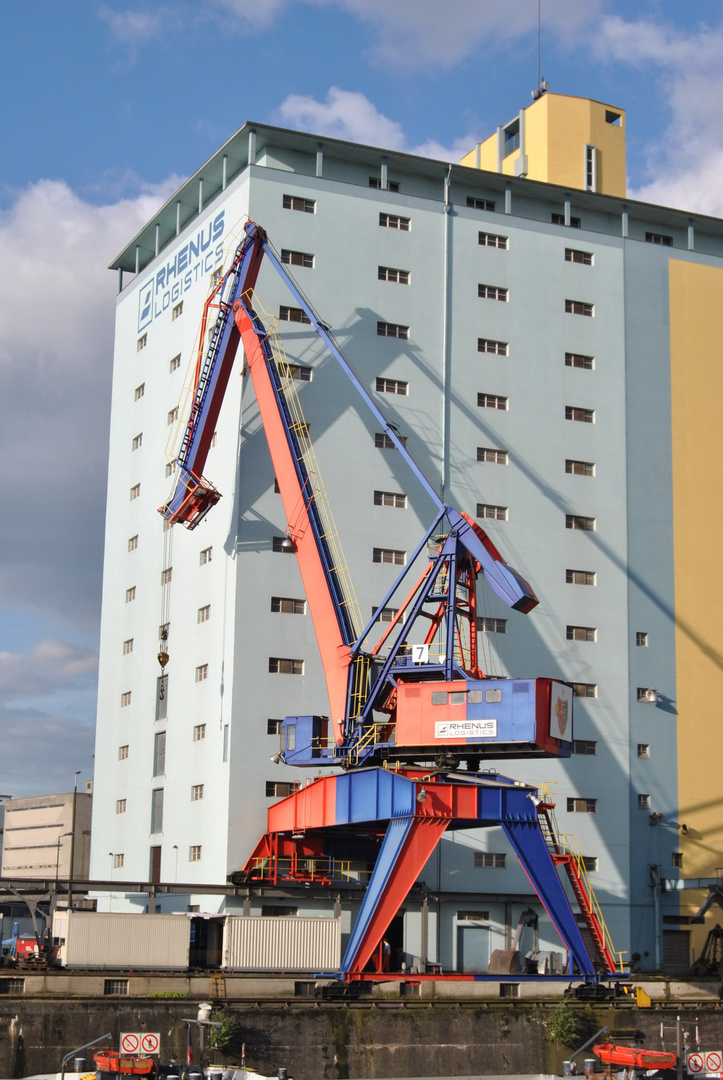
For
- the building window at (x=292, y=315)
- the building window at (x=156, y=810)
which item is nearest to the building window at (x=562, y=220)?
the building window at (x=292, y=315)

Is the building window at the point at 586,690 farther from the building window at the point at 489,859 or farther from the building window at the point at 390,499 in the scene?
the building window at the point at 390,499

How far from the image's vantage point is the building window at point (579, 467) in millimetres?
53562

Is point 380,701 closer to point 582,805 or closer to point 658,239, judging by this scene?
point 582,805

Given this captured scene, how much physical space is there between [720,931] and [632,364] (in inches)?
903

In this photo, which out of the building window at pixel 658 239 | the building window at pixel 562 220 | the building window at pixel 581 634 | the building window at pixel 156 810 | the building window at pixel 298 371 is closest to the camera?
the building window at pixel 298 371

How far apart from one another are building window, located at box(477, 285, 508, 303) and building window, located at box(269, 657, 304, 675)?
16925 millimetres

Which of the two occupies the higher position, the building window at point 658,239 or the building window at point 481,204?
the building window at point 658,239

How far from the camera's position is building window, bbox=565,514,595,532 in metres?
53.0

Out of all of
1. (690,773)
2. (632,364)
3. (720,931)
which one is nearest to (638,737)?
(690,773)

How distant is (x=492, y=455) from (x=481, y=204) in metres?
11.5

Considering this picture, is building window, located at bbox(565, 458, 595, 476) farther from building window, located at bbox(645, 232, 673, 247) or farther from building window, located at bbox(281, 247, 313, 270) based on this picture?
building window, located at bbox(281, 247, 313, 270)

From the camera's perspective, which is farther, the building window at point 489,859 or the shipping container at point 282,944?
the building window at point 489,859

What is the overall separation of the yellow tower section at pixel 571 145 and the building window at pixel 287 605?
2409cm

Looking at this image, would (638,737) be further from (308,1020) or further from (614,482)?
(308,1020)
